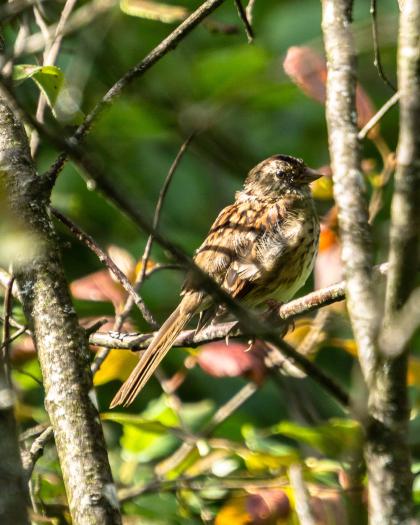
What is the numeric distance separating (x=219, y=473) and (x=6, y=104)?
5.05 ft

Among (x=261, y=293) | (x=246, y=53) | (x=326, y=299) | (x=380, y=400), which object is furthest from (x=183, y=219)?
(x=380, y=400)

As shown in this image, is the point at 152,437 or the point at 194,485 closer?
the point at 194,485

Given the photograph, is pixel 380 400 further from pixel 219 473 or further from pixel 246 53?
pixel 246 53

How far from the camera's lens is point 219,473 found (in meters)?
3.60

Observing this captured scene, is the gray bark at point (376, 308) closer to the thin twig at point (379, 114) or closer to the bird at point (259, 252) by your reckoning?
the thin twig at point (379, 114)

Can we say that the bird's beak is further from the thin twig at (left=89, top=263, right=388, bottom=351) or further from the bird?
the thin twig at (left=89, top=263, right=388, bottom=351)

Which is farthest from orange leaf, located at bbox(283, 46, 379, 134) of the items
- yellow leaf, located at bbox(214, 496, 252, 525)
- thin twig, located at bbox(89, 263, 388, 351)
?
yellow leaf, located at bbox(214, 496, 252, 525)

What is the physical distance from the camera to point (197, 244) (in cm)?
479

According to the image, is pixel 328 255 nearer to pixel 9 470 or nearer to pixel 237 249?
pixel 237 249

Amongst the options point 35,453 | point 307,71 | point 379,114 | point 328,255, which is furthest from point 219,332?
point 307,71

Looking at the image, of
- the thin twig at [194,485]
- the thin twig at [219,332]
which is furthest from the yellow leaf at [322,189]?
the thin twig at [194,485]

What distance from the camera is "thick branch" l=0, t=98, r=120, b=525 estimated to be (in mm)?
2297

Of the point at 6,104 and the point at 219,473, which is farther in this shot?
the point at 219,473

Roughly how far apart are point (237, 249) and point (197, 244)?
75 cm
